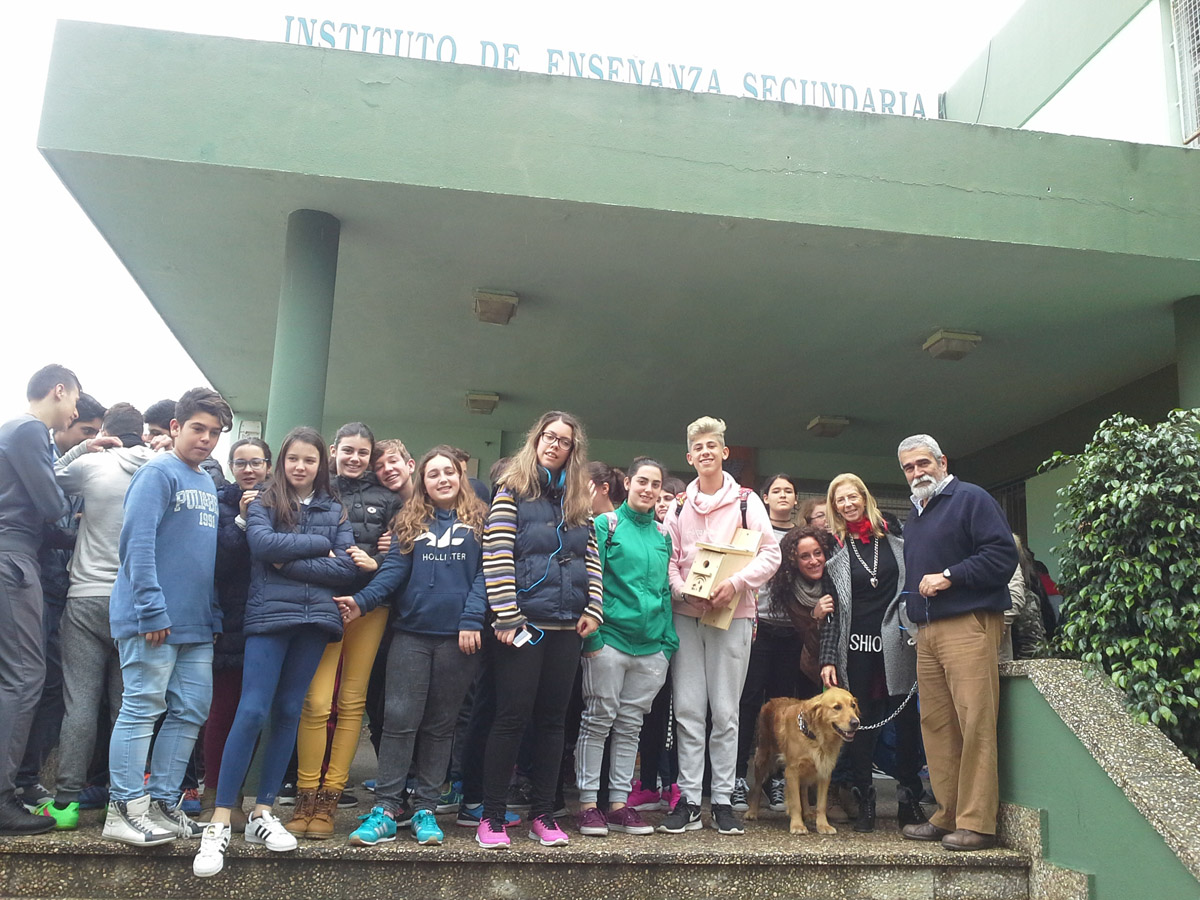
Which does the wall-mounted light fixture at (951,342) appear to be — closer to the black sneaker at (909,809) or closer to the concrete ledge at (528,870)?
the black sneaker at (909,809)

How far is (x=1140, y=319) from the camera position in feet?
24.8

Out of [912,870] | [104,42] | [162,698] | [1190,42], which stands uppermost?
[1190,42]

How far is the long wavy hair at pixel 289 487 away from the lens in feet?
14.3

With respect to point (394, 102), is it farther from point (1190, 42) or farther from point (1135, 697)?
point (1190, 42)

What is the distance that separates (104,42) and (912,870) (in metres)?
6.39

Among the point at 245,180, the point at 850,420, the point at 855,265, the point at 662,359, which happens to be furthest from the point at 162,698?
the point at 850,420

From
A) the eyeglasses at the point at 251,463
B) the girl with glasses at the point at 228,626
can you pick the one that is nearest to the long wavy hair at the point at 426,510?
the girl with glasses at the point at 228,626

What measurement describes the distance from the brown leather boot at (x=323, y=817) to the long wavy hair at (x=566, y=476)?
166 centimetres

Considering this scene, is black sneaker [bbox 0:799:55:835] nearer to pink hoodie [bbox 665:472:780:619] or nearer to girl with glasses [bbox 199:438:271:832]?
girl with glasses [bbox 199:438:271:832]

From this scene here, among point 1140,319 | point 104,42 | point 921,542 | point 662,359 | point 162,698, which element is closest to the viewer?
point 162,698

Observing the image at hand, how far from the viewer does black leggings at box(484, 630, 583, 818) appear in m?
4.33

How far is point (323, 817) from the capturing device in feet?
13.9

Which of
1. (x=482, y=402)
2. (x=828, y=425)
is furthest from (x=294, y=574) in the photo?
(x=828, y=425)

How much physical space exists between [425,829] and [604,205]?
381cm
